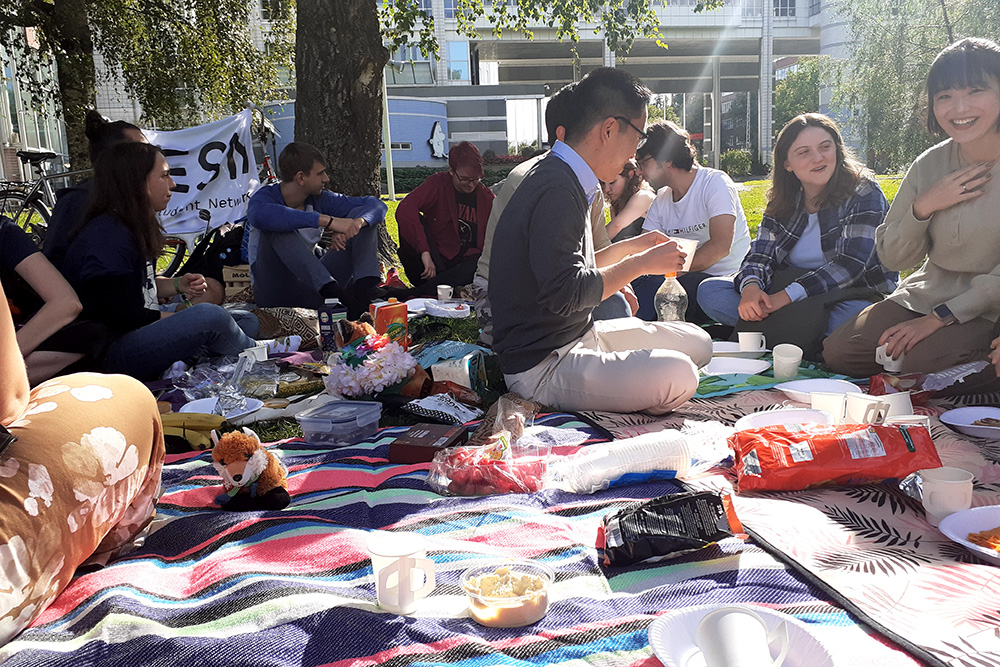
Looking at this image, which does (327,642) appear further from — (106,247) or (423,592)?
(106,247)

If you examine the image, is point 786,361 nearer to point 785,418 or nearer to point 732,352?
point 732,352

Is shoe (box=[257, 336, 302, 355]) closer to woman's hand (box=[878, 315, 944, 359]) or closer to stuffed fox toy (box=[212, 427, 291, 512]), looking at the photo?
stuffed fox toy (box=[212, 427, 291, 512])

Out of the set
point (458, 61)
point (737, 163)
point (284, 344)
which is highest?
point (458, 61)

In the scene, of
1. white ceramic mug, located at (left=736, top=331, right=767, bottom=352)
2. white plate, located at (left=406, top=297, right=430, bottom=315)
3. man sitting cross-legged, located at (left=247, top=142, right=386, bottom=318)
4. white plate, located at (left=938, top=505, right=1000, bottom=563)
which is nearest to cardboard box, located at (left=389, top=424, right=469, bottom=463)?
white plate, located at (left=938, top=505, right=1000, bottom=563)

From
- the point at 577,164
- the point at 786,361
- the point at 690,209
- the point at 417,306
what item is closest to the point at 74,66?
the point at 417,306

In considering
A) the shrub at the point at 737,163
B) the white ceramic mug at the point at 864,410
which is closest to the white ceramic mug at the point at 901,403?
the white ceramic mug at the point at 864,410

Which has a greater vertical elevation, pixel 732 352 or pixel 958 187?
pixel 958 187

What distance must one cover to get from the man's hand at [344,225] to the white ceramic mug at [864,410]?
4.18 m

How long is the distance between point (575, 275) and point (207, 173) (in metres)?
6.32

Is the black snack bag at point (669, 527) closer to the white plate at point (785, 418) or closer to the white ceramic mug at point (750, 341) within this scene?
the white plate at point (785, 418)

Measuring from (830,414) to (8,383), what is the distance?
101 inches

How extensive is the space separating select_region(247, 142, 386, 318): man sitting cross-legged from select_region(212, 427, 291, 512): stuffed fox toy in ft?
11.3

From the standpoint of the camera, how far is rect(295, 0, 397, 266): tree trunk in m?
7.59

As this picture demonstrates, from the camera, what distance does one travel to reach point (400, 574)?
1662 mm
